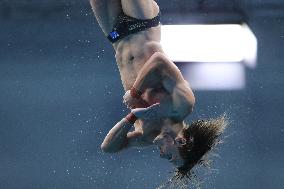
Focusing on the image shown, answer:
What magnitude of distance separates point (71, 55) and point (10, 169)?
166cm

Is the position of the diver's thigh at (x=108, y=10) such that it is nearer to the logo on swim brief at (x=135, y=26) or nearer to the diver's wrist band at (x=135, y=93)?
the logo on swim brief at (x=135, y=26)

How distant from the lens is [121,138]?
4145 millimetres

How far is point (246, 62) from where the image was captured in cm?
763

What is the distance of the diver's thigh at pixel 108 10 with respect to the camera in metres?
4.18

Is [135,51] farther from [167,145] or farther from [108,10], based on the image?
[167,145]

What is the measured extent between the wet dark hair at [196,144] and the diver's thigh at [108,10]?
34.3 inches

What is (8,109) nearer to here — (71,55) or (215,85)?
(71,55)

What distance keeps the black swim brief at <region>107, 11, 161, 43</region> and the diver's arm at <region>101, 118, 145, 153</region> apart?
0.58 meters

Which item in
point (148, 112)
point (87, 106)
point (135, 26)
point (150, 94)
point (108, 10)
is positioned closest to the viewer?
point (148, 112)

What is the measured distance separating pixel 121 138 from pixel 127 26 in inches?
30.0

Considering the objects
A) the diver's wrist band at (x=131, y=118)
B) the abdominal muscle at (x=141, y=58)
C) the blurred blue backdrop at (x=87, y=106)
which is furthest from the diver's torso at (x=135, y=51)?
the blurred blue backdrop at (x=87, y=106)

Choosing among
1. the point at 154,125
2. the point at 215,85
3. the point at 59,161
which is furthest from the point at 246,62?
the point at 154,125

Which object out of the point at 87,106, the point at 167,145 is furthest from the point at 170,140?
the point at 87,106

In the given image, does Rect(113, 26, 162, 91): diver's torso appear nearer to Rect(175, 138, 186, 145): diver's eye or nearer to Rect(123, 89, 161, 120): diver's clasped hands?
Rect(123, 89, 161, 120): diver's clasped hands
